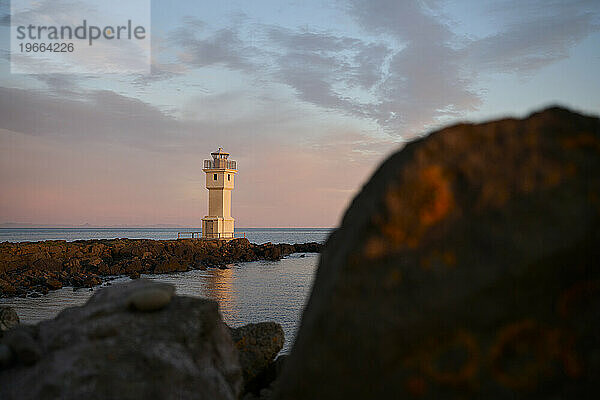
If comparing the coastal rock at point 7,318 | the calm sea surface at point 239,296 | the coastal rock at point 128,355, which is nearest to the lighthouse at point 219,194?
the calm sea surface at point 239,296

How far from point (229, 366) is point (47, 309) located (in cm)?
1822

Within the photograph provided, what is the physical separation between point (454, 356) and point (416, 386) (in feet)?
0.86

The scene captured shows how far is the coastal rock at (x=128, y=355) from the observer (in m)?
3.91

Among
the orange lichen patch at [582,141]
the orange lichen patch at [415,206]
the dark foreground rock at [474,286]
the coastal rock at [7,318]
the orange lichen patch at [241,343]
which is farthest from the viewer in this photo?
the coastal rock at [7,318]

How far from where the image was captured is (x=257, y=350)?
261 inches

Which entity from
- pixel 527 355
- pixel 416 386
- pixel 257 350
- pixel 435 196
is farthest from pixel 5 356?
pixel 527 355

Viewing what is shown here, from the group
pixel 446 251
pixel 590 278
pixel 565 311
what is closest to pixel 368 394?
pixel 446 251

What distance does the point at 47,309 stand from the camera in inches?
802

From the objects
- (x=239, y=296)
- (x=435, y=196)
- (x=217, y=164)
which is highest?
(x=217, y=164)

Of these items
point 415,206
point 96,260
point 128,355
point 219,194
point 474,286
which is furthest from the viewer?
point 219,194

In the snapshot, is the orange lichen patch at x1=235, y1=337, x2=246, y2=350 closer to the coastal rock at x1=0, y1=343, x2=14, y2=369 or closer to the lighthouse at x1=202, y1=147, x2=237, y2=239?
the coastal rock at x1=0, y1=343, x2=14, y2=369

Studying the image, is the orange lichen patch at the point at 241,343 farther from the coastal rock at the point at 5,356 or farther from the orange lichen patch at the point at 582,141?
the orange lichen patch at the point at 582,141

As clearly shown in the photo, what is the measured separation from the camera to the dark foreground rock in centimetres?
279

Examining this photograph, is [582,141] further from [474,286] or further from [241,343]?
[241,343]
